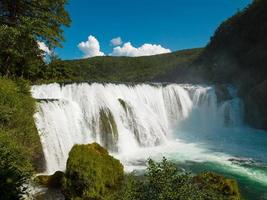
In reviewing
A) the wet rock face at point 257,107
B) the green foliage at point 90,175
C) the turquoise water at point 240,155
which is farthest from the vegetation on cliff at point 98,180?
the wet rock face at point 257,107

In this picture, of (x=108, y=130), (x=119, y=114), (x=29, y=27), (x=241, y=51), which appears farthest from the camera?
(x=241, y=51)

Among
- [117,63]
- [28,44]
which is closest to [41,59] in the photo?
[28,44]

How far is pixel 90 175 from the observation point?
38.5ft

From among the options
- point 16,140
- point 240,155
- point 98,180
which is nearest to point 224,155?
point 240,155

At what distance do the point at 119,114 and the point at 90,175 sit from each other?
40.2 feet

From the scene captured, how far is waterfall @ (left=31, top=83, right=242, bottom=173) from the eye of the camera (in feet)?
60.1

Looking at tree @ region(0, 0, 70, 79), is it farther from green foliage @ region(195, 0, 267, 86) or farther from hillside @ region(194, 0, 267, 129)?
green foliage @ region(195, 0, 267, 86)

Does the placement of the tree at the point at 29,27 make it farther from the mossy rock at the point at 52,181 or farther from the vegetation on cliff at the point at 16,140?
the mossy rock at the point at 52,181

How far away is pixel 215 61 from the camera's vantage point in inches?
2261

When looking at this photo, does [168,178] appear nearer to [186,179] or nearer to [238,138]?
[186,179]

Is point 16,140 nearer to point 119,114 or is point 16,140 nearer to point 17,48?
point 17,48

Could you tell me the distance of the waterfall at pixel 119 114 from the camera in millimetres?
18312

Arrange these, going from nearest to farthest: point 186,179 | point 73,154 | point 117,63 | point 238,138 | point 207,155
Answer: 1. point 186,179
2. point 73,154
3. point 207,155
4. point 238,138
5. point 117,63

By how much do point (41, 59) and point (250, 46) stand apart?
39583mm
